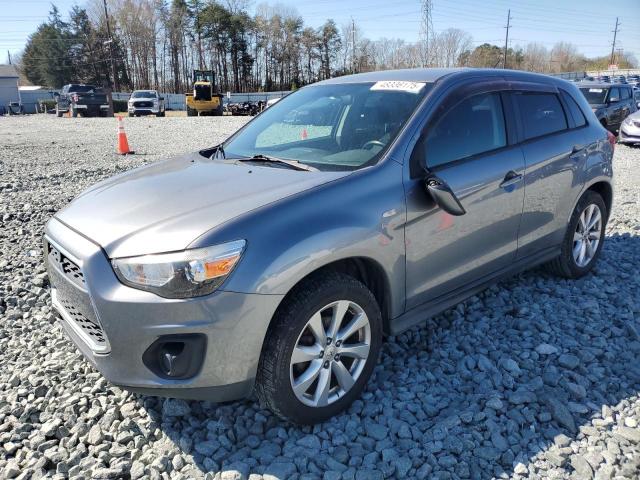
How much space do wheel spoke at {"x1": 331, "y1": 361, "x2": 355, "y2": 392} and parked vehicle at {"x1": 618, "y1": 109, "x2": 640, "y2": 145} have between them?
1444 cm

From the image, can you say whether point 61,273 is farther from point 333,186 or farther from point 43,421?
point 333,186

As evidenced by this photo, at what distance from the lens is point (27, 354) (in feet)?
11.8

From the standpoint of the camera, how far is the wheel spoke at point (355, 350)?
2.82m

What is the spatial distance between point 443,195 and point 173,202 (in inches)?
57.0

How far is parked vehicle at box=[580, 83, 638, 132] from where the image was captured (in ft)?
49.3

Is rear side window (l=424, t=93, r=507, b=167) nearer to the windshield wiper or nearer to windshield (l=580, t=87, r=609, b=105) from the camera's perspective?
the windshield wiper

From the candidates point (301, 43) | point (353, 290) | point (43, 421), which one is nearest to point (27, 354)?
point (43, 421)

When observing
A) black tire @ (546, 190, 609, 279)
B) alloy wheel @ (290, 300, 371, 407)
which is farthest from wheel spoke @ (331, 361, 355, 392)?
black tire @ (546, 190, 609, 279)

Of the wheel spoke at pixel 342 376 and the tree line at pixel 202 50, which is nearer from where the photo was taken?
the wheel spoke at pixel 342 376

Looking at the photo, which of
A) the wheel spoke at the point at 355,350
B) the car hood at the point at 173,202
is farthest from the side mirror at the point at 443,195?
the wheel spoke at the point at 355,350

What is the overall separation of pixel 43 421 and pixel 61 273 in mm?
829

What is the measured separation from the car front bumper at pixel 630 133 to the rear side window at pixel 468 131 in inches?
501

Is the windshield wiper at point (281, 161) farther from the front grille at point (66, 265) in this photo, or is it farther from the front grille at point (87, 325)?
the front grille at point (87, 325)

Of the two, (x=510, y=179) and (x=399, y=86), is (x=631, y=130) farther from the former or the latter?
(x=399, y=86)
